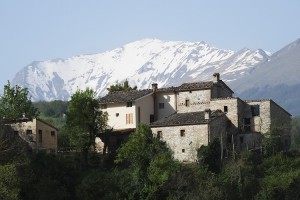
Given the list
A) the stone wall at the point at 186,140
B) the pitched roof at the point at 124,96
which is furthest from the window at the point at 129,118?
the stone wall at the point at 186,140

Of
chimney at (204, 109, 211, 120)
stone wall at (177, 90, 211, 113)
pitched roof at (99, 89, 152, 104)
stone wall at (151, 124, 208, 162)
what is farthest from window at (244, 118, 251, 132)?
pitched roof at (99, 89, 152, 104)

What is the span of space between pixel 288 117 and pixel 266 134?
8215 millimetres

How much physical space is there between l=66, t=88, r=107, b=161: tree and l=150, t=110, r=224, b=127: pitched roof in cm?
574

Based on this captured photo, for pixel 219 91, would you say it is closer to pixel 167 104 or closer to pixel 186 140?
pixel 167 104

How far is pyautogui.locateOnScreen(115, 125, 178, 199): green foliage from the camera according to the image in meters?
66.7

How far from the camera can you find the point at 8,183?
6000 centimetres

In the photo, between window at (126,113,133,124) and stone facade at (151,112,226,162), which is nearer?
stone facade at (151,112,226,162)

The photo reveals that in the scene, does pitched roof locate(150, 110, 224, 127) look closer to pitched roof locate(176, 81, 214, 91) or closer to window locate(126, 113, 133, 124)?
pitched roof locate(176, 81, 214, 91)

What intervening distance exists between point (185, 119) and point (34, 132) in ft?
50.6

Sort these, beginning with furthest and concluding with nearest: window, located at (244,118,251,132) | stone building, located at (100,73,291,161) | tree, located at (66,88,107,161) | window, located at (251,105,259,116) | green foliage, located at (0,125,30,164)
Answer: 1. window, located at (251,105,259,116)
2. window, located at (244,118,251,132)
3. tree, located at (66,88,107,161)
4. stone building, located at (100,73,291,161)
5. green foliage, located at (0,125,30,164)

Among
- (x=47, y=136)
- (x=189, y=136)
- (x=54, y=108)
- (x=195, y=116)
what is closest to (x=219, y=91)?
(x=195, y=116)

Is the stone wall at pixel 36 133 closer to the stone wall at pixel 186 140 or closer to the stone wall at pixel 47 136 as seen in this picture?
the stone wall at pixel 47 136

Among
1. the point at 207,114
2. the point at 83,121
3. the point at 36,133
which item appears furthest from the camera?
the point at 36,133

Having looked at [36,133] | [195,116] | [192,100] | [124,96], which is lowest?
[36,133]
